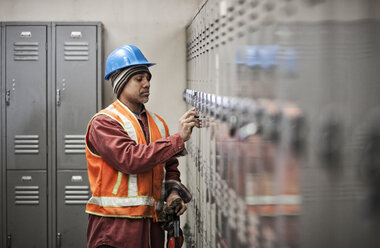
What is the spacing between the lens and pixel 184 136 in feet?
7.61

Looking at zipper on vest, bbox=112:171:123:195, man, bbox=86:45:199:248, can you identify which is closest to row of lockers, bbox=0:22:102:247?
man, bbox=86:45:199:248

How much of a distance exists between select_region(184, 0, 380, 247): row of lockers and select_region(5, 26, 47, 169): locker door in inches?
117

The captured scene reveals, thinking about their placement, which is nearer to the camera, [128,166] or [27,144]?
[128,166]

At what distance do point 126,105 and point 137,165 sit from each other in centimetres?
47

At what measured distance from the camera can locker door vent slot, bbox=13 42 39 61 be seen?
404 centimetres

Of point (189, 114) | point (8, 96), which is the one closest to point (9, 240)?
point (8, 96)

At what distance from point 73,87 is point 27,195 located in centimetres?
102

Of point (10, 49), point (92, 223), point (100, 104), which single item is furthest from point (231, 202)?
point (10, 49)

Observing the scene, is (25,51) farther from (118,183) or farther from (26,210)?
(118,183)

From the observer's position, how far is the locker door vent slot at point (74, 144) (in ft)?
13.3

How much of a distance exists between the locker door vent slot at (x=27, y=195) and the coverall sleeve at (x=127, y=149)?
6.18 ft

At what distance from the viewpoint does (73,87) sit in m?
4.06

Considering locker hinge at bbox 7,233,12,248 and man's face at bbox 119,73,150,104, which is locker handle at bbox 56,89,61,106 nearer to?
locker hinge at bbox 7,233,12,248

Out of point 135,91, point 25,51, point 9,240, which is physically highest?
point 25,51
